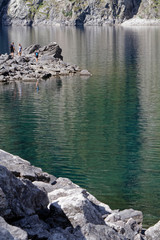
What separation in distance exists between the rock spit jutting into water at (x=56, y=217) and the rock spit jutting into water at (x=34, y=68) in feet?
186

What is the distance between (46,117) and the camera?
147 feet

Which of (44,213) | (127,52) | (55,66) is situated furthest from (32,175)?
(127,52)

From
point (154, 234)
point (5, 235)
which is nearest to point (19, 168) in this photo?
point (154, 234)

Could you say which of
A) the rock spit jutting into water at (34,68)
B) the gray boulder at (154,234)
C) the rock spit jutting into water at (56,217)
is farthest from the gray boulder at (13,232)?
the rock spit jutting into water at (34,68)

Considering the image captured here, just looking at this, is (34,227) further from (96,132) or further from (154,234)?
(96,132)

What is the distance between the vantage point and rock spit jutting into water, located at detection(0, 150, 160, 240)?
44.8 feet

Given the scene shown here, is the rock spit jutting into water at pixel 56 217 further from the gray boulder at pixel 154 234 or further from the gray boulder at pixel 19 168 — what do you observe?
the gray boulder at pixel 19 168

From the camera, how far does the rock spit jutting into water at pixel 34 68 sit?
7369 cm

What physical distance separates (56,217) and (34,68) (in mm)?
66581

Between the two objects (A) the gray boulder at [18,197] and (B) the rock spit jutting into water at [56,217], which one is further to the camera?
(A) the gray boulder at [18,197]

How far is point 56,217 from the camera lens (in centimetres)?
1554

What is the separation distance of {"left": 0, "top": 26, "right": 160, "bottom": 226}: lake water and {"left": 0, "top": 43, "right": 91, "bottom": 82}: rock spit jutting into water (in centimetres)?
443

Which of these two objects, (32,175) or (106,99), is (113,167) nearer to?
(32,175)

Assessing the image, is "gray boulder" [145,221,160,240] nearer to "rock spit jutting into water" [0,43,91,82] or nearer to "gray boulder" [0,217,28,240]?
"gray boulder" [0,217,28,240]
